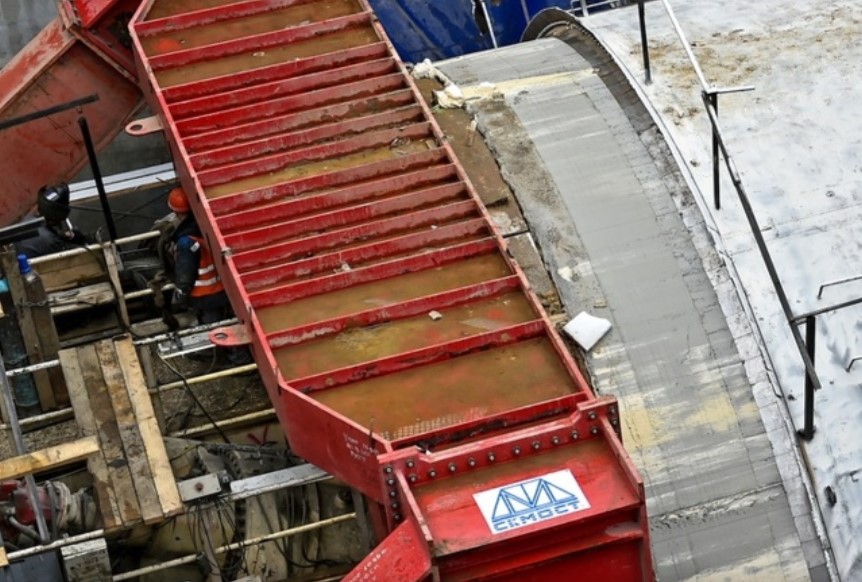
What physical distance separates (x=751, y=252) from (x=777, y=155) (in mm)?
1420

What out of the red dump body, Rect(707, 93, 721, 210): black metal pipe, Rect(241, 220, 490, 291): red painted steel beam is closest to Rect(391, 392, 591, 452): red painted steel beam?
the red dump body

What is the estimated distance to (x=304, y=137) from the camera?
1653cm

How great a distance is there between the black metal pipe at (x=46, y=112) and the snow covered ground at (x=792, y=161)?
605 cm

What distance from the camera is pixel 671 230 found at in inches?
627

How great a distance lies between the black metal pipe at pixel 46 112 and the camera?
18.0m

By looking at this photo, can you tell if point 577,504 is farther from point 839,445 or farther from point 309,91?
point 309,91

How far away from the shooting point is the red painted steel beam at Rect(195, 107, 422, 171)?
1633cm

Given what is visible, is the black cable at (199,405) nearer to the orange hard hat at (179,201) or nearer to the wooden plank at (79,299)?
the wooden plank at (79,299)

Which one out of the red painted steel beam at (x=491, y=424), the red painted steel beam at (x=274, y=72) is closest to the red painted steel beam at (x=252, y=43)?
the red painted steel beam at (x=274, y=72)

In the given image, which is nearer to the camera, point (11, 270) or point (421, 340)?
point (421, 340)

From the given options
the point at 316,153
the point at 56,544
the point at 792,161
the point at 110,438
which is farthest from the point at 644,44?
the point at 56,544

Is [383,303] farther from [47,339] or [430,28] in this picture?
[430,28]

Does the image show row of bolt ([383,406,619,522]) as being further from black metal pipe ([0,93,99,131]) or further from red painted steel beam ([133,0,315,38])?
black metal pipe ([0,93,99,131])

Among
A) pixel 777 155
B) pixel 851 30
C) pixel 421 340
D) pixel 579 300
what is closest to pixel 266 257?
pixel 421 340
